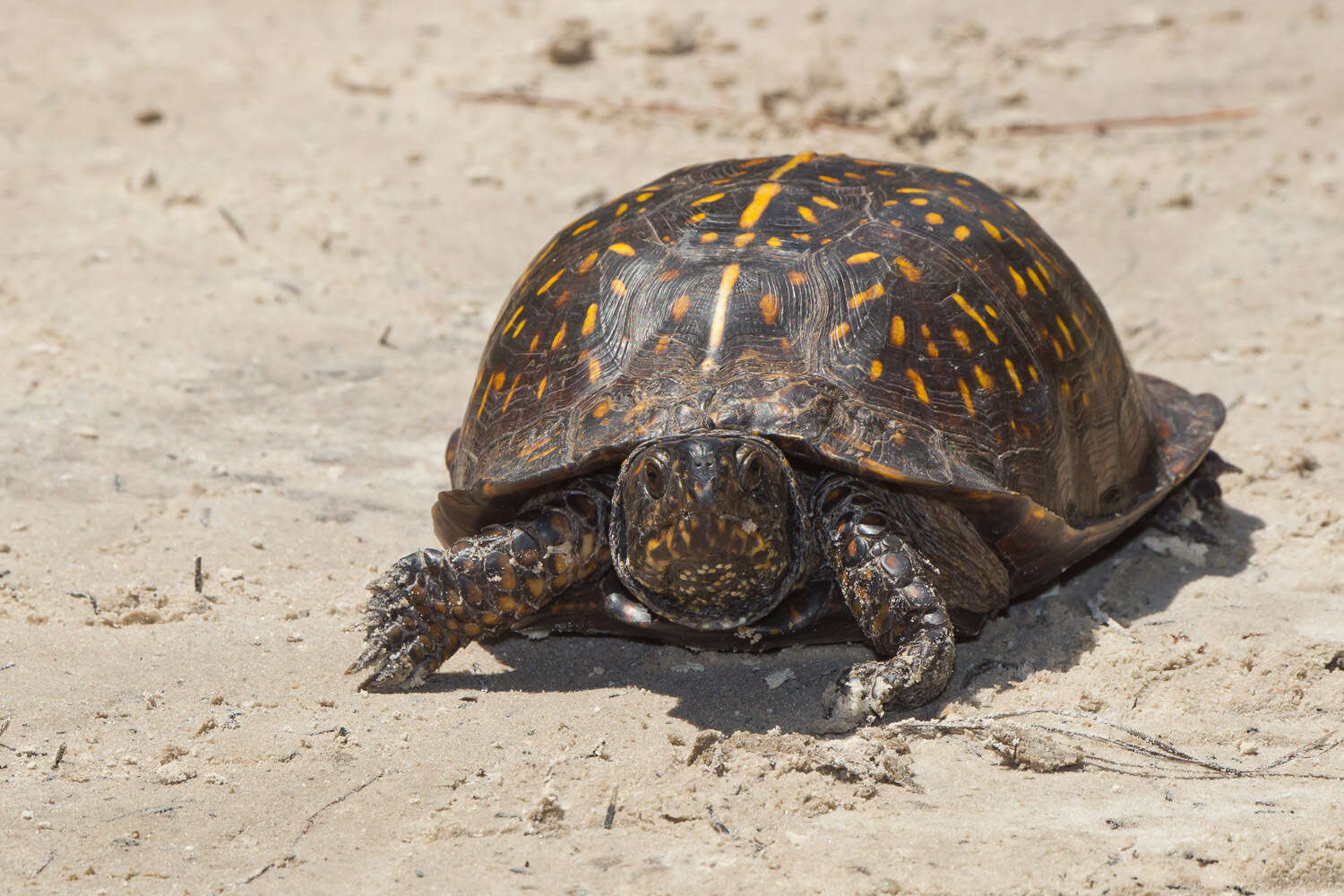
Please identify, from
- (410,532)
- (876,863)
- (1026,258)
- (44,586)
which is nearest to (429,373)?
(410,532)

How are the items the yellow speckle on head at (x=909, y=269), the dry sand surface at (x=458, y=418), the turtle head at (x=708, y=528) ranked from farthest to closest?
the yellow speckle on head at (x=909, y=269) < the turtle head at (x=708, y=528) < the dry sand surface at (x=458, y=418)

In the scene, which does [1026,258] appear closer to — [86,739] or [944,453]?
[944,453]

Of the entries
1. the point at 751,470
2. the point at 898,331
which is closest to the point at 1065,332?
the point at 898,331

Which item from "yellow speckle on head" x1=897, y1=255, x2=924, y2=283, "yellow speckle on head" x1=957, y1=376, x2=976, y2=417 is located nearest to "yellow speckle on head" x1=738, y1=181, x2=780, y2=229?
"yellow speckle on head" x1=897, y1=255, x2=924, y2=283

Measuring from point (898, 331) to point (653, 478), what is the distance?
91 centimetres

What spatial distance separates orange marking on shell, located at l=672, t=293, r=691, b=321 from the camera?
3789mm

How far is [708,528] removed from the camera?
10.8 feet

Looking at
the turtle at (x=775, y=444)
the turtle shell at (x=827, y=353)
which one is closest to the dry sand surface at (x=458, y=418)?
the turtle at (x=775, y=444)

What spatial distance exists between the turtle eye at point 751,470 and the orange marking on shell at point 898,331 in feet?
2.24

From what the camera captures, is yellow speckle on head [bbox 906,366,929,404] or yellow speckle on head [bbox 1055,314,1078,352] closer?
yellow speckle on head [bbox 906,366,929,404]

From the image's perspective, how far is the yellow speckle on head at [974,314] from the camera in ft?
13.0

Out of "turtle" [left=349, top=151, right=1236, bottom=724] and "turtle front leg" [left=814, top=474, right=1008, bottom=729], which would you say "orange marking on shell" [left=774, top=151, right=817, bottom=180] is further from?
"turtle front leg" [left=814, top=474, right=1008, bottom=729]

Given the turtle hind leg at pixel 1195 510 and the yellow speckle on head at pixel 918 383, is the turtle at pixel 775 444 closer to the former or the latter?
the yellow speckle on head at pixel 918 383

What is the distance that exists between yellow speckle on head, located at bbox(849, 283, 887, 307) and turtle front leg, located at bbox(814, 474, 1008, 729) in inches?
19.2
